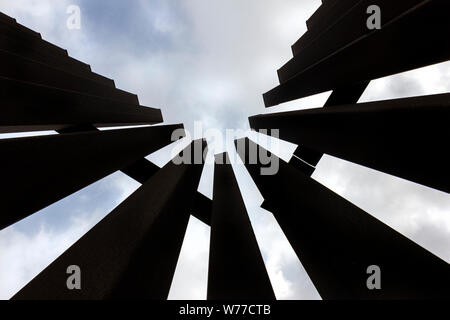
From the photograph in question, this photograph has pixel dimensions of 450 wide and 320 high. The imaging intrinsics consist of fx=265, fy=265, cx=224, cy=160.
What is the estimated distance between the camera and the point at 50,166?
196cm

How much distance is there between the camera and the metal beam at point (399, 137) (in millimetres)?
1502

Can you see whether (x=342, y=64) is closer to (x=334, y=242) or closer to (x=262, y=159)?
(x=262, y=159)

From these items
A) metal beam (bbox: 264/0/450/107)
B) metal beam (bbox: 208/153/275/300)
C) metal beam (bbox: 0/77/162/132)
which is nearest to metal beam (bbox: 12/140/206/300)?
metal beam (bbox: 208/153/275/300)

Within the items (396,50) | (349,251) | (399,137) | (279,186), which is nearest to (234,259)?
(349,251)

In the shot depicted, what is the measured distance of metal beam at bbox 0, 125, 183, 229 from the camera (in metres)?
1.63

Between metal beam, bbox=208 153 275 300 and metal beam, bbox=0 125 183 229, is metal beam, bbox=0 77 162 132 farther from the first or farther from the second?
metal beam, bbox=208 153 275 300

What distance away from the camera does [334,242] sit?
2004 millimetres

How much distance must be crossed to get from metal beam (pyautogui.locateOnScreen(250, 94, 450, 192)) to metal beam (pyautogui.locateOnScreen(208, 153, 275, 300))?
119 cm

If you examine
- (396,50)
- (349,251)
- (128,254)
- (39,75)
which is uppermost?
(39,75)

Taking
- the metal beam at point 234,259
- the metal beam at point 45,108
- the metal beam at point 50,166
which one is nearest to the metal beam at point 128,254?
the metal beam at point 234,259

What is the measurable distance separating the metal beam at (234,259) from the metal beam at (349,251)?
1.45 ft

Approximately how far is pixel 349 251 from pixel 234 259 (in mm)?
858

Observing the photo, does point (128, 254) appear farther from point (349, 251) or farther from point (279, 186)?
point (279, 186)
